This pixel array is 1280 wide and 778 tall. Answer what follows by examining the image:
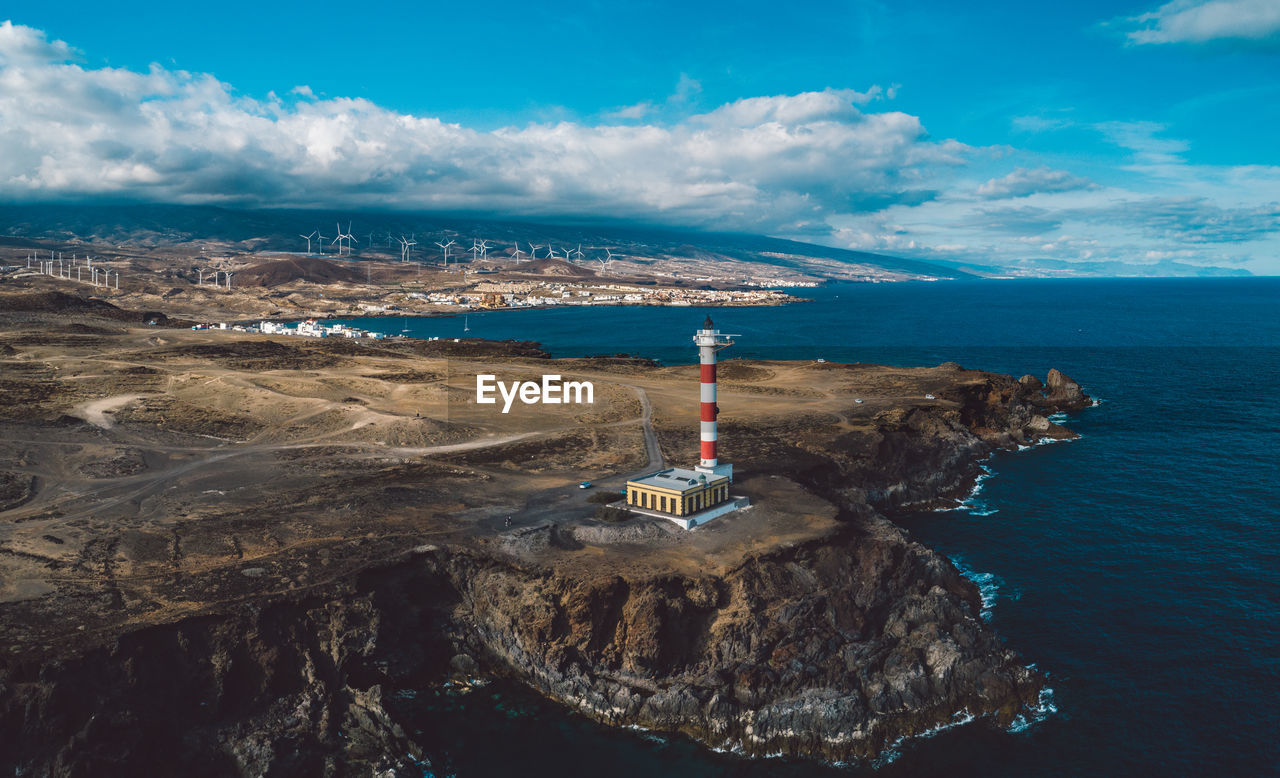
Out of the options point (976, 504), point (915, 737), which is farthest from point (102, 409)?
point (976, 504)

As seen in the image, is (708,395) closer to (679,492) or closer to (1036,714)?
(679,492)

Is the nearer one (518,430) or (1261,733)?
(1261,733)

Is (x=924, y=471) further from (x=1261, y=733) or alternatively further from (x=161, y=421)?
(x=161, y=421)

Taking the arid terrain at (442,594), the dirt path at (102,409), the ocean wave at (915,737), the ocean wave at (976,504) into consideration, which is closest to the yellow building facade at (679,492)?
the arid terrain at (442,594)

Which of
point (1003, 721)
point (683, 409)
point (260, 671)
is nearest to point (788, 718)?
point (1003, 721)

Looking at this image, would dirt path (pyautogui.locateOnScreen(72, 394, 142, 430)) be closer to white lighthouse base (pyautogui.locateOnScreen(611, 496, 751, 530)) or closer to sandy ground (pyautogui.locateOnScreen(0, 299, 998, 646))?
sandy ground (pyautogui.locateOnScreen(0, 299, 998, 646))
